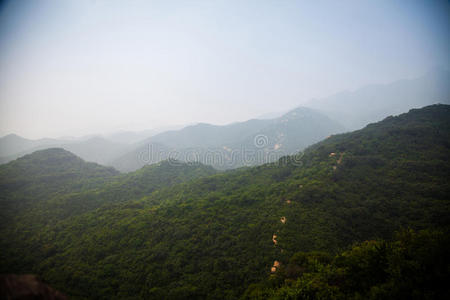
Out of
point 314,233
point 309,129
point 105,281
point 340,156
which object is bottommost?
point 105,281

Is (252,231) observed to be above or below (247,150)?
below

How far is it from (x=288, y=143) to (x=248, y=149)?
40.8 meters

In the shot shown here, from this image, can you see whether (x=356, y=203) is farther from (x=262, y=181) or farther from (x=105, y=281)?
(x=105, y=281)

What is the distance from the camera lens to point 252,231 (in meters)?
29.2

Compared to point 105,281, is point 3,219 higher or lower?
higher

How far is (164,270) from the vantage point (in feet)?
79.5

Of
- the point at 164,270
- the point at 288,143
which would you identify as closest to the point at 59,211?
the point at 164,270

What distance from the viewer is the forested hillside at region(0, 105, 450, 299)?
20562 millimetres

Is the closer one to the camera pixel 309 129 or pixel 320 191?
pixel 320 191

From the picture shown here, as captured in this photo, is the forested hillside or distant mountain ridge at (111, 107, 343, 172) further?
distant mountain ridge at (111, 107, 343, 172)

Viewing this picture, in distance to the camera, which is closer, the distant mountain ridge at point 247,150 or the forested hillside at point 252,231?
the forested hillside at point 252,231

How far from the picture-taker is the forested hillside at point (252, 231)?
2056cm

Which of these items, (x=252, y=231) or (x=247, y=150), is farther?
(x=247, y=150)

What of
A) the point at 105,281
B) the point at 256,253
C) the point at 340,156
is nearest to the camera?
the point at 105,281
